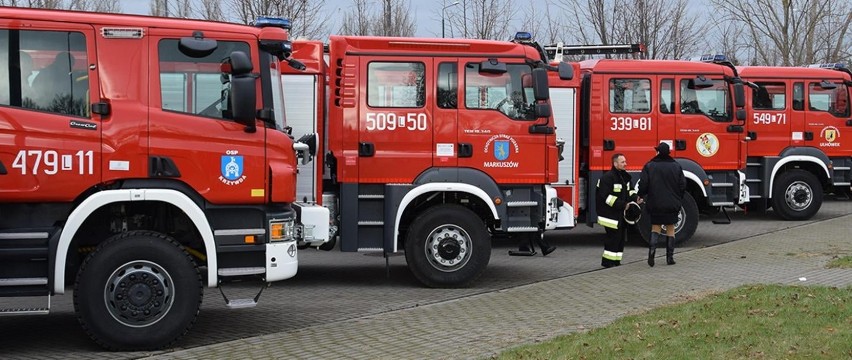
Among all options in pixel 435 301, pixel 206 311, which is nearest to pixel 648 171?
pixel 435 301

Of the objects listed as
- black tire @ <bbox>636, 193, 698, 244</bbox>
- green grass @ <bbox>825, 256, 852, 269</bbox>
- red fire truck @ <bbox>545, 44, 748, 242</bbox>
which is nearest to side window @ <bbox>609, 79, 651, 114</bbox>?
red fire truck @ <bbox>545, 44, 748, 242</bbox>

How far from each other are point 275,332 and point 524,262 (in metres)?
6.07

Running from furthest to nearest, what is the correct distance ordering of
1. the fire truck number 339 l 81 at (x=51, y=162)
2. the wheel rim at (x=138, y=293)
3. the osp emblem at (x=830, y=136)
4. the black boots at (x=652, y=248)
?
1. the osp emblem at (x=830, y=136)
2. the black boots at (x=652, y=248)
3. the wheel rim at (x=138, y=293)
4. the fire truck number 339 l 81 at (x=51, y=162)

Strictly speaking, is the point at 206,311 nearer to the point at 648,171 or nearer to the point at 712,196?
the point at 648,171

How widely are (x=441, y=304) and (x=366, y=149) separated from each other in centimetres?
224

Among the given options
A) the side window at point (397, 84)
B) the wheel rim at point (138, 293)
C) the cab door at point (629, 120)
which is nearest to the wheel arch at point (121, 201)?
the wheel rim at point (138, 293)

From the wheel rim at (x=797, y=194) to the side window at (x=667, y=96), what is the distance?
461cm

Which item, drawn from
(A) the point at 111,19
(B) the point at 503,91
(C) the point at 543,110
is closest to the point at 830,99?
(C) the point at 543,110

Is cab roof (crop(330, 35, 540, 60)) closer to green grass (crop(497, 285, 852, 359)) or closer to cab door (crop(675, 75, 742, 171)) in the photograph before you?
green grass (crop(497, 285, 852, 359))

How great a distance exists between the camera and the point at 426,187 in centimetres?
1137

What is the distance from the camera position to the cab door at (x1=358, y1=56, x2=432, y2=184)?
1152 cm

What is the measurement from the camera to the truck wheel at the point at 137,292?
7.94 m

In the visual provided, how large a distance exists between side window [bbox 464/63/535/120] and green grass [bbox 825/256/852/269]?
4.59 m

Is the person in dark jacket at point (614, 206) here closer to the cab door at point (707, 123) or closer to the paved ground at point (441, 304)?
the paved ground at point (441, 304)
